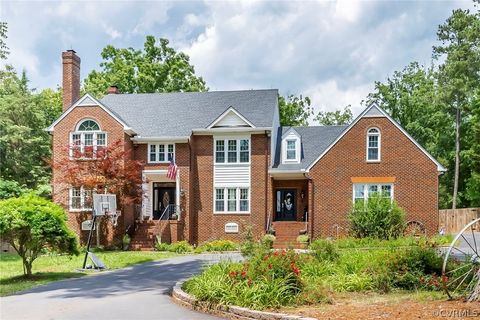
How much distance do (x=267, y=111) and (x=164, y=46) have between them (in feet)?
74.6

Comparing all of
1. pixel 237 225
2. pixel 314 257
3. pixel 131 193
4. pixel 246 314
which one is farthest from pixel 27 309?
pixel 237 225

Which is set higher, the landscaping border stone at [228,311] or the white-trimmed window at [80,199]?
the white-trimmed window at [80,199]

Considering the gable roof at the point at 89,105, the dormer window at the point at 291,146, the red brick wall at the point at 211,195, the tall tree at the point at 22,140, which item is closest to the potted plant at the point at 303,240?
the red brick wall at the point at 211,195

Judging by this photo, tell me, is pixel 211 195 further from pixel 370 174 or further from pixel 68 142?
pixel 370 174

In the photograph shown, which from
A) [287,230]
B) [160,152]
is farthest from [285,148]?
[160,152]

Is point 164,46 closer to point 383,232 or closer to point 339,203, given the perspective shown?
point 339,203

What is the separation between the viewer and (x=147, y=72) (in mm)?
49188

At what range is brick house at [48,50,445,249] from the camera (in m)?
28.8

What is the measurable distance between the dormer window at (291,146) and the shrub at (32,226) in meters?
16.7

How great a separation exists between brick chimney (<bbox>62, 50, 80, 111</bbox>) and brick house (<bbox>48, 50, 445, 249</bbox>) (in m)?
0.06

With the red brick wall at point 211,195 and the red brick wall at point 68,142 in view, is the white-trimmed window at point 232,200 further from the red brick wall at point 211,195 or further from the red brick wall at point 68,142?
the red brick wall at point 68,142

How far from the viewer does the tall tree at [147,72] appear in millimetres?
48938

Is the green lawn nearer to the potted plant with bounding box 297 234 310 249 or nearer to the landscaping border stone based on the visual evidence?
the landscaping border stone

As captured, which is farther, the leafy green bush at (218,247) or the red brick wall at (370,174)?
the red brick wall at (370,174)
